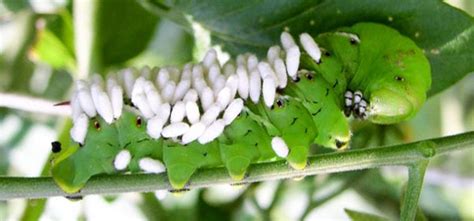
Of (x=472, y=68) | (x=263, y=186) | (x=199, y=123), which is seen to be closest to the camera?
(x=199, y=123)

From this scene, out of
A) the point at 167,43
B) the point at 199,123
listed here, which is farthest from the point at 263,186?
the point at 199,123

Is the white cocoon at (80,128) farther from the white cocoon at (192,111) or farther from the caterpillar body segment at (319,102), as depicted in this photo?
the caterpillar body segment at (319,102)

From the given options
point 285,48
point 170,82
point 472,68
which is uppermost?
point 472,68

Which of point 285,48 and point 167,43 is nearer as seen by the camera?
point 285,48

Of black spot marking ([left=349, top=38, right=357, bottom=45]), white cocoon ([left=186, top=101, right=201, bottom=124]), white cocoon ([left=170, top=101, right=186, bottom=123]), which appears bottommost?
white cocoon ([left=170, top=101, right=186, bottom=123])

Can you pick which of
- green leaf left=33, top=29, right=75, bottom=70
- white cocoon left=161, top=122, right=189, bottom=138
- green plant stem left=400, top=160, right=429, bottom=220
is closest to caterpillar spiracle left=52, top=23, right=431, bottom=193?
white cocoon left=161, top=122, right=189, bottom=138

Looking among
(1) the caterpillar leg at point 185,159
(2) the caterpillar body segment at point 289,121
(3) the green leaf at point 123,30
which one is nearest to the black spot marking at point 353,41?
(2) the caterpillar body segment at point 289,121

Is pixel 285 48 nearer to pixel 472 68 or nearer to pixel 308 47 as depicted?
pixel 308 47

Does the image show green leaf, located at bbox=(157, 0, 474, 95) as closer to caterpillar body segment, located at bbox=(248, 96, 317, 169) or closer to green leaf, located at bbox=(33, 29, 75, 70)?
caterpillar body segment, located at bbox=(248, 96, 317, 169)
